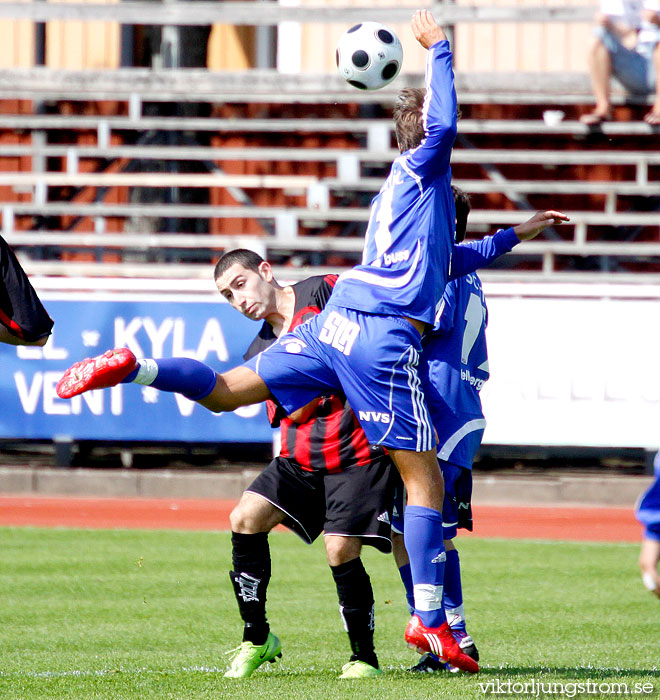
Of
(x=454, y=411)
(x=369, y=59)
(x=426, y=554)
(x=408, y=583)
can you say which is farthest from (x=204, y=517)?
(x=426, y=554)

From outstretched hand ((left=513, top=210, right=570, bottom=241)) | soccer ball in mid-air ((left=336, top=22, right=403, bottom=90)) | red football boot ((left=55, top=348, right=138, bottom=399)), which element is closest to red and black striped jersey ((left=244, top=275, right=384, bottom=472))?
red football boot ((left=55, top=348, right=138, bottom=399))

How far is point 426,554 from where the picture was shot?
4895mm

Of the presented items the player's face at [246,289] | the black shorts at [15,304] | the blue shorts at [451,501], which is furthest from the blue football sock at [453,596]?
the black shorts at [15,304]

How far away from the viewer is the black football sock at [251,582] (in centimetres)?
522

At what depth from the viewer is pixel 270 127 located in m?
16.7

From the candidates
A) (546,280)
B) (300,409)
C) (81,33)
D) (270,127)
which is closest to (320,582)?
(300,409)

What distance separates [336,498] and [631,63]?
37.8 ft

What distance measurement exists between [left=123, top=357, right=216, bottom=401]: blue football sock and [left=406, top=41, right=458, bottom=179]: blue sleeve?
1.16 m

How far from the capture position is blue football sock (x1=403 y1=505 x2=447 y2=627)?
4820mm

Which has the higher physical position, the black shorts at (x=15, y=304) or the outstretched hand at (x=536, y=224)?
the outstretched hand at (x=536, y=224)

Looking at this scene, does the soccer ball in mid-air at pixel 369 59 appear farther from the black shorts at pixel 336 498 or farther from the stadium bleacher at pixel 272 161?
the stadium bleacher at pixel 272 161

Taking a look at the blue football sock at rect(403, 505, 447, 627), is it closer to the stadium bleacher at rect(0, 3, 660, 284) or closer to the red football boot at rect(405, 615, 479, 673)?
the red football boot at rect(405, 615, 479, 673)

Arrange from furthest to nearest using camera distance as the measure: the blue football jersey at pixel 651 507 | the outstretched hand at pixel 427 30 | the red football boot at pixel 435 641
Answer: the outstretched hand at pixel 427 30 < the red football boot at pixel 435 641 < the blue football jersey at pixel 651 507

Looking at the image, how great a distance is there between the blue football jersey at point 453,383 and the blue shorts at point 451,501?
0.15ft
